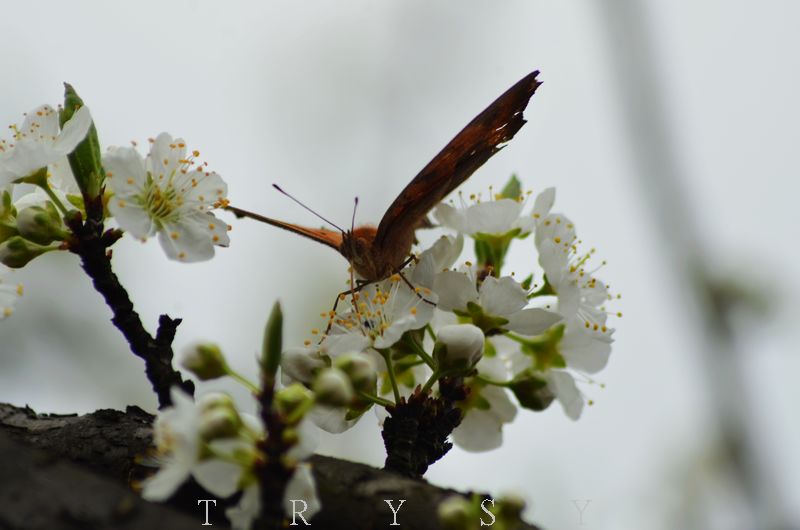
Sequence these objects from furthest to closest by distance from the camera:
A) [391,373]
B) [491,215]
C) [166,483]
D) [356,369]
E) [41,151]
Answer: [491,215] < [391,373] < [41,151] < [356,369] < [166,483]

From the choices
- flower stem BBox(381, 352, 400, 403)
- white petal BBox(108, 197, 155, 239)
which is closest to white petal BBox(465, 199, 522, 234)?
flower stem BBox(381, 352, 400, 403)

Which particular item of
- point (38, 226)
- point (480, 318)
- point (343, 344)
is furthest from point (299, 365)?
point (38, 226)

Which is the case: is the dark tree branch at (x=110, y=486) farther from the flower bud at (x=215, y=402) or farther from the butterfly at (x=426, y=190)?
the butterfly at (x=426, y=190)

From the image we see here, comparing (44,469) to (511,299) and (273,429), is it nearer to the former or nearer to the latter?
(273,429)

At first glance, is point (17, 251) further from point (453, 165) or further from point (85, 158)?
point (453, 165)

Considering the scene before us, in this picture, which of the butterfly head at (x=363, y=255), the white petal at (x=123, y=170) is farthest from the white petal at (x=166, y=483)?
the butterfly head at (x=363, y=255)

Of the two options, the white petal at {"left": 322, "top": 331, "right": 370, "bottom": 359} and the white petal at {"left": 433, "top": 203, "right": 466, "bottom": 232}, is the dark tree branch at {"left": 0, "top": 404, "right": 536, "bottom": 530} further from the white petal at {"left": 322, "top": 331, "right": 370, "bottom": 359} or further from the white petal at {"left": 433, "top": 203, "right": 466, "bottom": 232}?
the white petal at {"left": 433, "top": 203, "right": 466, "bottom": 232}
